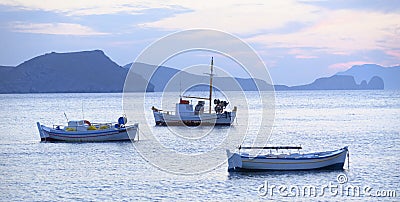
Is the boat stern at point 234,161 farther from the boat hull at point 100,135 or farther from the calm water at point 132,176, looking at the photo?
the boat hull at point 100,135

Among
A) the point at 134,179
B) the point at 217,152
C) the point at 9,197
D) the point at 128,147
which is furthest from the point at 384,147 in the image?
the point at 9,197

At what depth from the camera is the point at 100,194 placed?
30484 mm

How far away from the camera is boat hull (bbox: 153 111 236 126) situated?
233 ft

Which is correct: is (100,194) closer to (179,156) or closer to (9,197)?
(9,197)

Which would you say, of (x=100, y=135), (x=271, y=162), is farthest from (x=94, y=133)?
(x=271, y=162)

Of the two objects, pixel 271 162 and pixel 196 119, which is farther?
pixel 196 119

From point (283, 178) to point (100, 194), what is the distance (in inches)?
378

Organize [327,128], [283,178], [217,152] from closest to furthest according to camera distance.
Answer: [283,178] < [217,152] < [327,128]

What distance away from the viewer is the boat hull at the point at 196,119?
70.9 metres

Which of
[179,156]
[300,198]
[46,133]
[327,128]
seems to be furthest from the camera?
[327,128]

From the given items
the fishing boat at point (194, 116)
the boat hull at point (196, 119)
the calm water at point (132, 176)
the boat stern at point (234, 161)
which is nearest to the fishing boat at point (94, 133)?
the calm water at point (132, 176)

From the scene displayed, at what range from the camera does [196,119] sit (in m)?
70.9

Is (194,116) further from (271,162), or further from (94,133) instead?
(271,162)

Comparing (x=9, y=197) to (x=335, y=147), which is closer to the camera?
(x=9, y=197)
